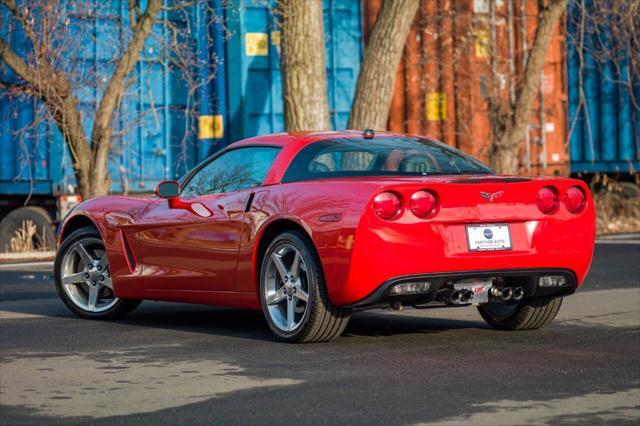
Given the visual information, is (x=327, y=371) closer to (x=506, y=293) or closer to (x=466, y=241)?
(x=466, y=241)

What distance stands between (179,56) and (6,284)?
21.2ft

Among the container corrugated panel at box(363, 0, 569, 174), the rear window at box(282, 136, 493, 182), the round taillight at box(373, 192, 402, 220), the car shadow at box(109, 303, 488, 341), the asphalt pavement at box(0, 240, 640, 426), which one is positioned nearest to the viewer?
the asphalt pavement at box(0, 240, 640, 426)

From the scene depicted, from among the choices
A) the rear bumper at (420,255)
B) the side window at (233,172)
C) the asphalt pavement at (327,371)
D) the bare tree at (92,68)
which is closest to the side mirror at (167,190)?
the side window at (233,172)

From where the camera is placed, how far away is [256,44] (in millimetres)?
21047

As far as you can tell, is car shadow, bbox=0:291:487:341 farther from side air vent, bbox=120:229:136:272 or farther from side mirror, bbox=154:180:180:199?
side mirror, bbox=154:180:180:199

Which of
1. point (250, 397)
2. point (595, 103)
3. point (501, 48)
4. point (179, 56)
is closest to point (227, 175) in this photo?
point (250, 397)

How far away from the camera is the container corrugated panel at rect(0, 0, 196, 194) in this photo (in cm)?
1970

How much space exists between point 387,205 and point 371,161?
90cm

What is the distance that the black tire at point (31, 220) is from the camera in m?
Result: 19.6

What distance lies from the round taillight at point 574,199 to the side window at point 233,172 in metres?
1.89

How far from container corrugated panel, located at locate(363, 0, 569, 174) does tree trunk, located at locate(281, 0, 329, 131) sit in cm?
398

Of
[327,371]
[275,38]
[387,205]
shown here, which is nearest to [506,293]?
[387,205]

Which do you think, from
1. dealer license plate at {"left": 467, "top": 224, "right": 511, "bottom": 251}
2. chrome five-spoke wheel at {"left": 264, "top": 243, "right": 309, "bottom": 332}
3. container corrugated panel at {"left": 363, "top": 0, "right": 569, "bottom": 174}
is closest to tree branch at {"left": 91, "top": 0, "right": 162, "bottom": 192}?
container corrugated panel at {"left": 363, "top": 0, "right": 569, "bottom": 174}

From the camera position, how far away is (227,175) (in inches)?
372
